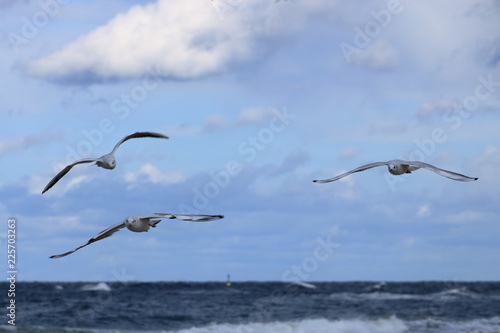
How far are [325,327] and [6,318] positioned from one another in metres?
15.0

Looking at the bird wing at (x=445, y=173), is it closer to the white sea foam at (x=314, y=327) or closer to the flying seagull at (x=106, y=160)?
the flying seagull at (x=106, y=160)

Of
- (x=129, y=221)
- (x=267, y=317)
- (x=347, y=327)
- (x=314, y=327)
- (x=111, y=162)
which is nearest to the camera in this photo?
(x=129, y=221)

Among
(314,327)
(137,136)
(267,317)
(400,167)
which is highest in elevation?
(137,136)

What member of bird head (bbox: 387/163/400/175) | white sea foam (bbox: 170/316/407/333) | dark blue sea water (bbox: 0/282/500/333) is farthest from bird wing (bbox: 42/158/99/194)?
white sea foam (bbox: 170/316/407/333)

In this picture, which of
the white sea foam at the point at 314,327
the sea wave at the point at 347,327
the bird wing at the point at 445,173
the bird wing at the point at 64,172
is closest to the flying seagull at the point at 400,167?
the bird wing at the point at 445,173

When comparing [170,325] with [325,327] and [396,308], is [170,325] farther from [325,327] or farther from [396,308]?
[396,308]

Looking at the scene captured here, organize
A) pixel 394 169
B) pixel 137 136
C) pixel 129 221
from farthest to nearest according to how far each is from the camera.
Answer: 1. pixel 137 136
2. pixel 394 169
3. pixel 129 221

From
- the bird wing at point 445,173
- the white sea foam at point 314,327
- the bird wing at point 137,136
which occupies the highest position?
the bird wing at point 137,136

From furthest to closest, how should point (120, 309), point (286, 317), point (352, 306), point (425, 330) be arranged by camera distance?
point (352, 306), point (120, 309), point (286, 317), point (425, 330)

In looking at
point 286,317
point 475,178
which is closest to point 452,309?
point 286,317

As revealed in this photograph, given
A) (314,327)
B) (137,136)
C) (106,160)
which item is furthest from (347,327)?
(106,160)

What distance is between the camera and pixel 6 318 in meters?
43.9

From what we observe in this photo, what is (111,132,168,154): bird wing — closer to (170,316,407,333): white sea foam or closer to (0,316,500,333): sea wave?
(0,316,500,333): sea wave

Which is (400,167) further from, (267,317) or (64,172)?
(267,317)
